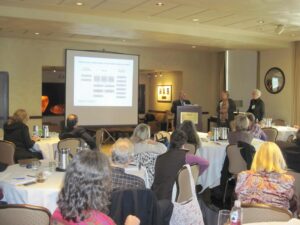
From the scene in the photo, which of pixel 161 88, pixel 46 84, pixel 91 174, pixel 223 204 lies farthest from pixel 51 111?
pixel 91 174

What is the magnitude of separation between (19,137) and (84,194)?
4968mm

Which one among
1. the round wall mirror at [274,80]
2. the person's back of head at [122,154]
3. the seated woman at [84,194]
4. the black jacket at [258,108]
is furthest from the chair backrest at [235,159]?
the round wall mirror at [274,80]

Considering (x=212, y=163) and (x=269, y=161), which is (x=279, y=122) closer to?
(x=212, y=163)

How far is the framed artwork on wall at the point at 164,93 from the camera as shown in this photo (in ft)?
50.8

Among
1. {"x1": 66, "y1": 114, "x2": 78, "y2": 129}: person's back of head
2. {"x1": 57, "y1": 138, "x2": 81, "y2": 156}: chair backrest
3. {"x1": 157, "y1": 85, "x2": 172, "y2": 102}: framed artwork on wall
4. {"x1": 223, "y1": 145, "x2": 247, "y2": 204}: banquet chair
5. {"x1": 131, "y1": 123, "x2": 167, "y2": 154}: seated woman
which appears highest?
{"x1": 157, "y1": 85, "x2": 172, "y2": 102}: framed artwork on wall

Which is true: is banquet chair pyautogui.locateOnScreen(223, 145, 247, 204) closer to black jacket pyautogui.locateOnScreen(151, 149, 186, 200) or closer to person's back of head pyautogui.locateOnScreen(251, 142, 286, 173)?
black jacket pyautogui.locateOnScreen(151, 149, 186, 200)

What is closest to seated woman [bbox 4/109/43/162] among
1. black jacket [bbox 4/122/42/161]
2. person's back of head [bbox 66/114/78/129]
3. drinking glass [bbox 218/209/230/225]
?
black jacket [bbox 4/122/42/161]

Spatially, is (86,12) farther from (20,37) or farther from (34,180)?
(34,180)

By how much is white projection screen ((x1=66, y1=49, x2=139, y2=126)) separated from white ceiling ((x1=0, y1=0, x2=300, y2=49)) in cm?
82

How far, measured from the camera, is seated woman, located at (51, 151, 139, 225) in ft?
7.11

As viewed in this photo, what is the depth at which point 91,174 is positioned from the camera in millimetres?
2213

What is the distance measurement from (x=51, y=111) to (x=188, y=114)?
7.72 meters

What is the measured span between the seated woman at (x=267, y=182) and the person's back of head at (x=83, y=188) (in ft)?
5.54

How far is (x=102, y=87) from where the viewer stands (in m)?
11.3
